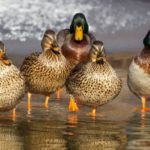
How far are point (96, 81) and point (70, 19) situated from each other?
32.4ft

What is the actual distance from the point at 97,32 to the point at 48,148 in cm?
1128

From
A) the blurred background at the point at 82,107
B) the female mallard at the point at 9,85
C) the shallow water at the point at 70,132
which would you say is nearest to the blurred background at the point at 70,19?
the blurred background at the point at 82,107

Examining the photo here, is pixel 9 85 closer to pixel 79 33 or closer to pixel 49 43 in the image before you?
pixel 49 43

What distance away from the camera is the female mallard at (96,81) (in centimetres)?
1129

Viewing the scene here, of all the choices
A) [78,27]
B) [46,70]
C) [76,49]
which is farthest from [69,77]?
[78,27]

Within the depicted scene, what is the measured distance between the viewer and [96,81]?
11305 millimetres

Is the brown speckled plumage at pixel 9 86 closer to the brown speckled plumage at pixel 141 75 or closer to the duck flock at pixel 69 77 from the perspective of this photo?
the duck flock at pixel 69 77

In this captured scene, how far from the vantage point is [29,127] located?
10461 mm

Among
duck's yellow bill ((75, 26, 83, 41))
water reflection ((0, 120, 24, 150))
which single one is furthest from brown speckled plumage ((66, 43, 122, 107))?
duck's yellow bill ((75, 26, 83, 41))

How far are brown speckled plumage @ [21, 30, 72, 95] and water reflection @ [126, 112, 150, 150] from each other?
1.07 m

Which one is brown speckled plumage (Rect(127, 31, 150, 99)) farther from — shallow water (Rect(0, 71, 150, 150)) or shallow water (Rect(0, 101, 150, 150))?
shallow water (Rect(0, 101, 150, 150))

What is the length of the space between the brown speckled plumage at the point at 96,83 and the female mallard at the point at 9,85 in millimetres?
854

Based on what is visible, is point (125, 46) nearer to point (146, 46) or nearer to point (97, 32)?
point (97, 32)

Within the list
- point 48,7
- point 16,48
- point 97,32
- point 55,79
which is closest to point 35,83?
point 55,79
